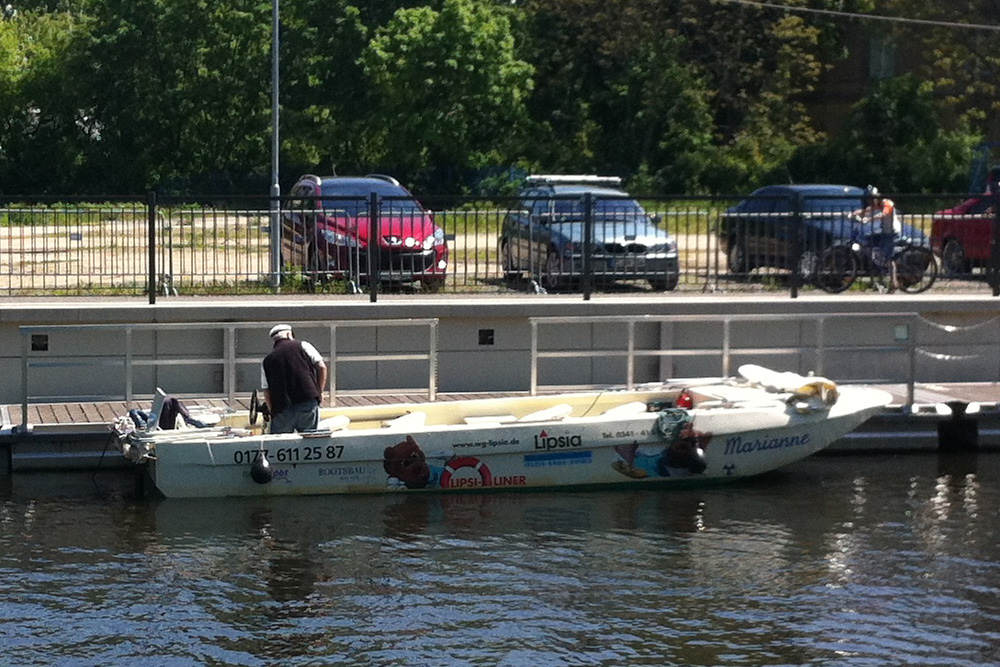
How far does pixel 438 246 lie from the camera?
61.3 ft

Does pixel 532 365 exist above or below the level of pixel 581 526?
above

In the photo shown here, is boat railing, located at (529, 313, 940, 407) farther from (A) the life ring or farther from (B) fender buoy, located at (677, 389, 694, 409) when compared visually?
(A) the life ring

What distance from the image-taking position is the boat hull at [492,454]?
14.5 meters

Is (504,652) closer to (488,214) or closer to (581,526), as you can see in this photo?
(581,526)

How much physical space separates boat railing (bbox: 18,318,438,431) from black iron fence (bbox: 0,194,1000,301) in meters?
0.78

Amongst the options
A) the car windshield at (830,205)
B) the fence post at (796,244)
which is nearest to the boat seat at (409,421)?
the fence post at (796,244)

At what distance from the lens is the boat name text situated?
15250 millimetres

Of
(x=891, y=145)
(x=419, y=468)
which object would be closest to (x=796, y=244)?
(x=419, y=468)

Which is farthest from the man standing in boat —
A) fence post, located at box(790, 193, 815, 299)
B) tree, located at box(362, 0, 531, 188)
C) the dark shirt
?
tree, located at box(362, 0, 531, 188)

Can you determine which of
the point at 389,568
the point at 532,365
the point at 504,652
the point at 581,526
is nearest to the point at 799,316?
the point at 532,365

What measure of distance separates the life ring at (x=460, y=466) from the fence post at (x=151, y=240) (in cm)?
445

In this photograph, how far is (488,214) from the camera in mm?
18484

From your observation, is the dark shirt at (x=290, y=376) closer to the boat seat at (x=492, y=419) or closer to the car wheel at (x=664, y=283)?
the boat seat at (x=492, y=419)

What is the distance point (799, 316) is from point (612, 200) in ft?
9.81
